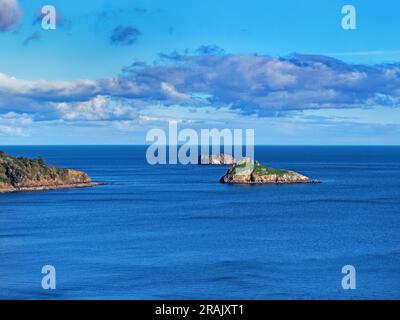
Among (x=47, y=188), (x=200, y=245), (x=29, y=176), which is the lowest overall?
(x=200, y=245)

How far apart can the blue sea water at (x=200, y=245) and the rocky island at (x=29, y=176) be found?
11.3 meters

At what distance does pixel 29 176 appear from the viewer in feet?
619

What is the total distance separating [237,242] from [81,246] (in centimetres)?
2358

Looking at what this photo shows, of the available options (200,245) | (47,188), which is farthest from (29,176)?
(200,245)

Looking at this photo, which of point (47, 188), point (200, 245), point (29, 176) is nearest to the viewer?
point (200, 245)

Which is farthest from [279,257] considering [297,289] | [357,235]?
[357,235]

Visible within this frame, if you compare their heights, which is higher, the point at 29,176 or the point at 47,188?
the point at 29,176

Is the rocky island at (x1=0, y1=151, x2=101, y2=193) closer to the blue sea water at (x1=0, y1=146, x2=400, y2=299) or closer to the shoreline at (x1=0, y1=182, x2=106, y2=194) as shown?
the shoreline at (x1=0, y1=182, x2=106, y2=194)

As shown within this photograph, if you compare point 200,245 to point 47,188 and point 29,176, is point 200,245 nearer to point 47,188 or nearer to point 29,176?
point 47,188

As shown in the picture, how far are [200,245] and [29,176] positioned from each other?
10117 cm

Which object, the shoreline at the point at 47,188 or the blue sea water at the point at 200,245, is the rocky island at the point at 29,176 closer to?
the shoreline at the point at 47,188

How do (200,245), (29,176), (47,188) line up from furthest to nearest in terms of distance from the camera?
(47,188)
(29,176)
(200,245)

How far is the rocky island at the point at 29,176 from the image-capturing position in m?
183
